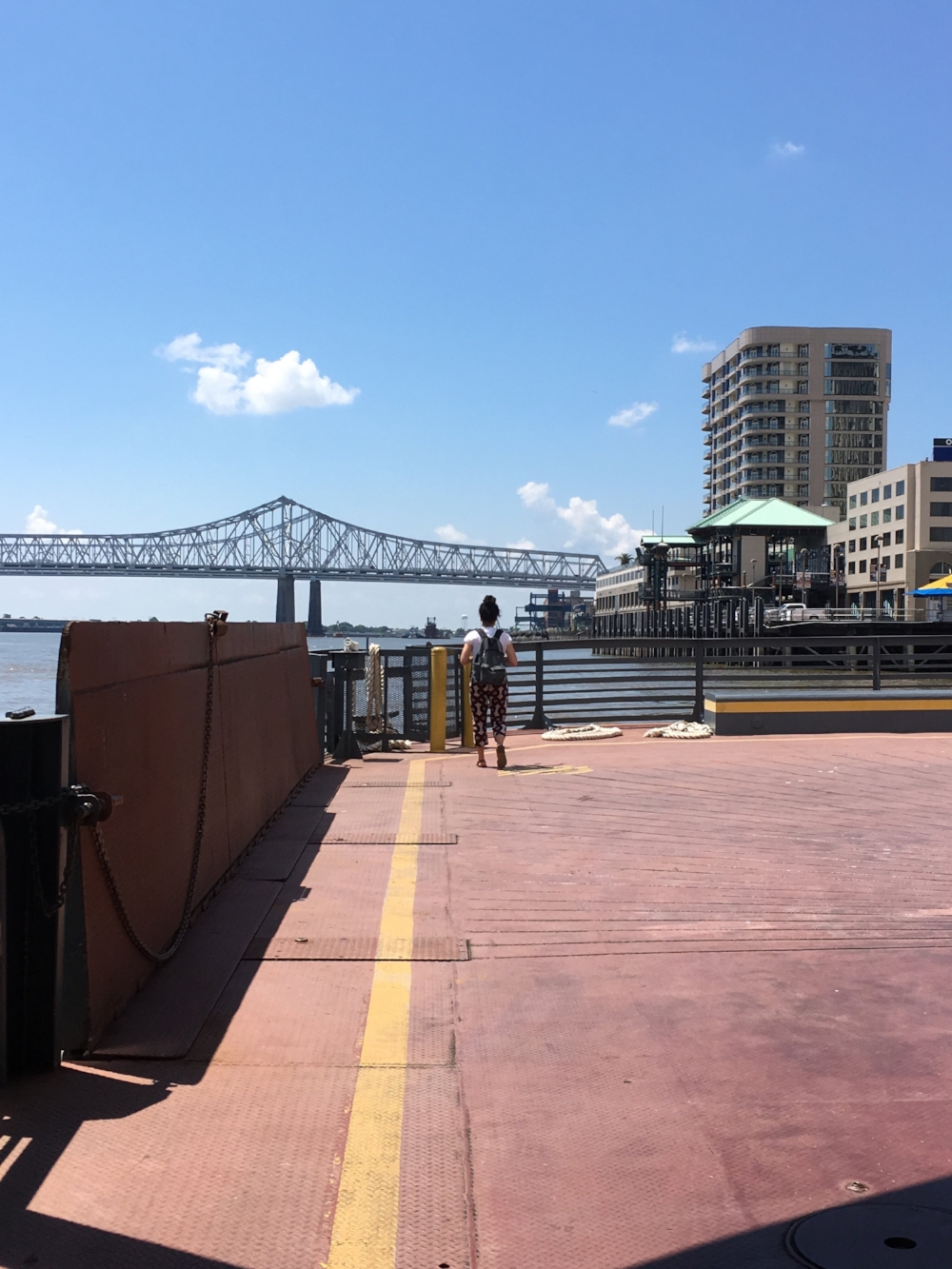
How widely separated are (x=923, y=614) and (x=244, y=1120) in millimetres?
81821

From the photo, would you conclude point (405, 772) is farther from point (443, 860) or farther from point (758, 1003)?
point (758, 1003)

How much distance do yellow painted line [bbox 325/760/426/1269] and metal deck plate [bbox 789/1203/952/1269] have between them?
0.92 meters

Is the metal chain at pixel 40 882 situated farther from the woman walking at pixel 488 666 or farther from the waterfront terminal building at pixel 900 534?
the waterfront terminal building at pixel 900 534

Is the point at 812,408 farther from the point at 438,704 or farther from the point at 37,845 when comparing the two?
the point at 37,845

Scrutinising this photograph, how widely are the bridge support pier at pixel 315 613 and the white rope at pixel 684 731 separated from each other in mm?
106325

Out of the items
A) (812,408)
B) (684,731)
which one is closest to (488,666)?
(684,731)

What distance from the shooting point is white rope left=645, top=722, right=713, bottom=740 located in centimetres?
1272

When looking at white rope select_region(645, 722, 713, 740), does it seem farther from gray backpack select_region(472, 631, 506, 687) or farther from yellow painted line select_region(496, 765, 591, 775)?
gray backpack select_region(472, 631, 506, 687)

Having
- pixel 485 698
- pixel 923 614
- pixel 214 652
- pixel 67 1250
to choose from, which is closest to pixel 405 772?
pixel 485 698

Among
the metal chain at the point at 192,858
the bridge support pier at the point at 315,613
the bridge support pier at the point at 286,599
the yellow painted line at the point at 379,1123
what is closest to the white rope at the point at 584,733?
the metal chain at the point at 192,858

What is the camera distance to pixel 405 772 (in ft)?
33.4

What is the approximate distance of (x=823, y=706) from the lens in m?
12.9

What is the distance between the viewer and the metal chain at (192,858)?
3.71m

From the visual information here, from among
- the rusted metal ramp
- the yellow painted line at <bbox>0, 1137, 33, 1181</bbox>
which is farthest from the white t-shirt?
the yellow painted line at <bbox>0, 1137, 33, 1181</bbox>
